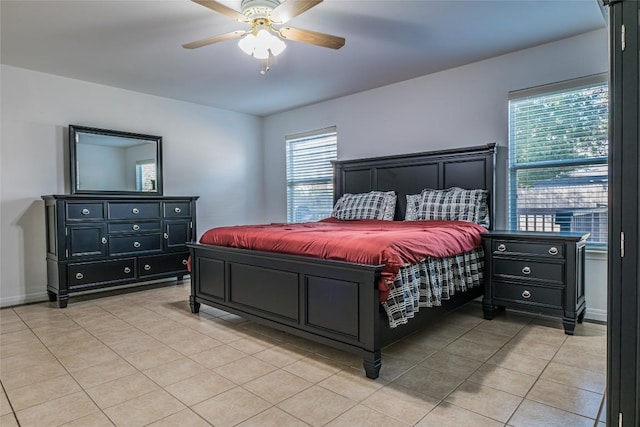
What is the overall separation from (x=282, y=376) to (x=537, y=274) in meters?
2.23

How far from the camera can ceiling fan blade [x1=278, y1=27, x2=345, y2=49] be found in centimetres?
264

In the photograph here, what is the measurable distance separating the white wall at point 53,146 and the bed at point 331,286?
2006 millimetres

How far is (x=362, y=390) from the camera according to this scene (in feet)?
6.86

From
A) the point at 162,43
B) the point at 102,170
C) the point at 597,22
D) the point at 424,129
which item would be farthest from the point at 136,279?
the point at 597,22

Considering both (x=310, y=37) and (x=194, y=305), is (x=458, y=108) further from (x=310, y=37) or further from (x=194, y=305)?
(x=194, y=305)

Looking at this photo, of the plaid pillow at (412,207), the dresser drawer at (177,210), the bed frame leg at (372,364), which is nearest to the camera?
the bed frame leg at (372,364)

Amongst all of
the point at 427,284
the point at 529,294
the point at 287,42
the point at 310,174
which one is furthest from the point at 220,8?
the point at 310,174

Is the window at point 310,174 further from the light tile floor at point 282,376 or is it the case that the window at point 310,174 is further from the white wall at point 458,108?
the light tile floor at point 282,376

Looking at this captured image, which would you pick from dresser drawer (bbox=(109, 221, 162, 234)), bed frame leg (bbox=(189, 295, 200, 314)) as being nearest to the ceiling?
dresser drawer (bbox=(109, 221, 162, 234))

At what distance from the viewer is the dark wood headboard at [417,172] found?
3.86m

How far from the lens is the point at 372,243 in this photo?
90.5 inches

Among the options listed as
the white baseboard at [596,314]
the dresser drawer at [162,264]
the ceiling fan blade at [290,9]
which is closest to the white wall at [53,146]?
the dresser drawer at [162,264]

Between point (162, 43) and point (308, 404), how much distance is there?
3.21 meters

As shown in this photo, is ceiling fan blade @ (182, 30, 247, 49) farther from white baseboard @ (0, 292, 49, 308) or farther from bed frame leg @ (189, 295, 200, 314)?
white baseboard @ (0, 292, 49, 308)
